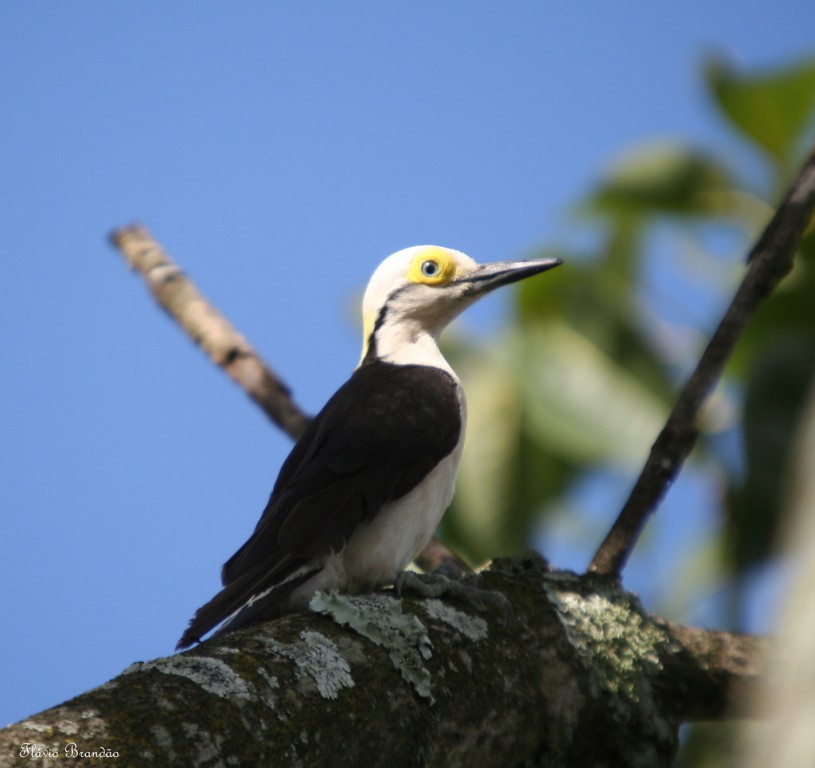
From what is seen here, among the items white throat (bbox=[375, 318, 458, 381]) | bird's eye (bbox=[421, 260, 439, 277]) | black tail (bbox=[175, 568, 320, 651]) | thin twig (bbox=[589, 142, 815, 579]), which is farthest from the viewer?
bird's eye (bbox=[421, 260, 439, 277])

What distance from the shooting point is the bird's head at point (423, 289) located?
5785mm

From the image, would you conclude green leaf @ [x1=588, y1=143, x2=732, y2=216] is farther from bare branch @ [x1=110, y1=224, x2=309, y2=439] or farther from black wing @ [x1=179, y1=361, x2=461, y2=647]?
bare branch @ [x1=110, y1=224, x2=309, y2=439]

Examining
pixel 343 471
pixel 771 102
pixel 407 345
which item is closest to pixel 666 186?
pixel 771 102

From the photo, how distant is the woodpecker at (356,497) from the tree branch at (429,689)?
2.06ft

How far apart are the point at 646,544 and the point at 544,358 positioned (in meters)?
1.26

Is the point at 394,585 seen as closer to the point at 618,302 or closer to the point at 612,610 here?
the point at 612,610

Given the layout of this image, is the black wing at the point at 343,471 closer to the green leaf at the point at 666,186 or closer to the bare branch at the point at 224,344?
the bare branch at the point at 224,344

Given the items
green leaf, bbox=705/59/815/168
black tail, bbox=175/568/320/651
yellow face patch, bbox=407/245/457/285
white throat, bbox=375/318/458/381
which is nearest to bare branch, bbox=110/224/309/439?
white throat, bbox=375/318/458/381

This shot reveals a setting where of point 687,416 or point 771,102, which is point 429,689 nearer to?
point 687,416

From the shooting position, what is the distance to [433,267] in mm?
5895

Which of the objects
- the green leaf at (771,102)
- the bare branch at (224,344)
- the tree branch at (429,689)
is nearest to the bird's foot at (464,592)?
the tree branch at (429,689)

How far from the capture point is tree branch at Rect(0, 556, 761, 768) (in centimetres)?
222

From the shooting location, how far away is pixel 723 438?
5.98 m

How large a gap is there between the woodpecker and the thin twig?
83cm
